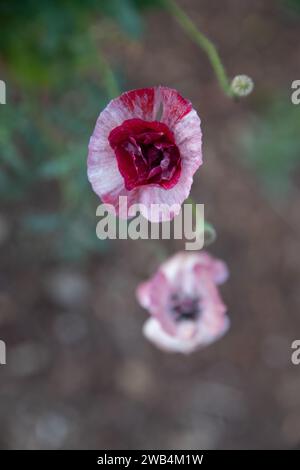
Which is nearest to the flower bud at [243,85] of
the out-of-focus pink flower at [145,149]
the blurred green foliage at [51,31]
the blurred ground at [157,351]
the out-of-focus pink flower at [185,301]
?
the out-of-focus pink flower at [145,149]

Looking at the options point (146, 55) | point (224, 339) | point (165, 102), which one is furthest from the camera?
point (146, 55)

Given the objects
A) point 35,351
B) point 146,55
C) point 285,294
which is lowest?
point 35,351

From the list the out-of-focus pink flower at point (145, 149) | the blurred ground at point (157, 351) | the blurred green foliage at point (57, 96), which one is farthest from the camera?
the blurred ground at point (157, 351)

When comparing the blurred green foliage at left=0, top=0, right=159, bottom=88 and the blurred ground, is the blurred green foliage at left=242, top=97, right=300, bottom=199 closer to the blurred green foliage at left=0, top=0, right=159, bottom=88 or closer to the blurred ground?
the blurred ground

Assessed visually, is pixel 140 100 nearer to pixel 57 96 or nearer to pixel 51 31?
pixel 51 31

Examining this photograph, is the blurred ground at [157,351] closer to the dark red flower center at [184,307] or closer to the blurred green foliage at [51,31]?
the blurred green foliage at [51,31]

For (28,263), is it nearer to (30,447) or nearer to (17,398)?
(17,398)
